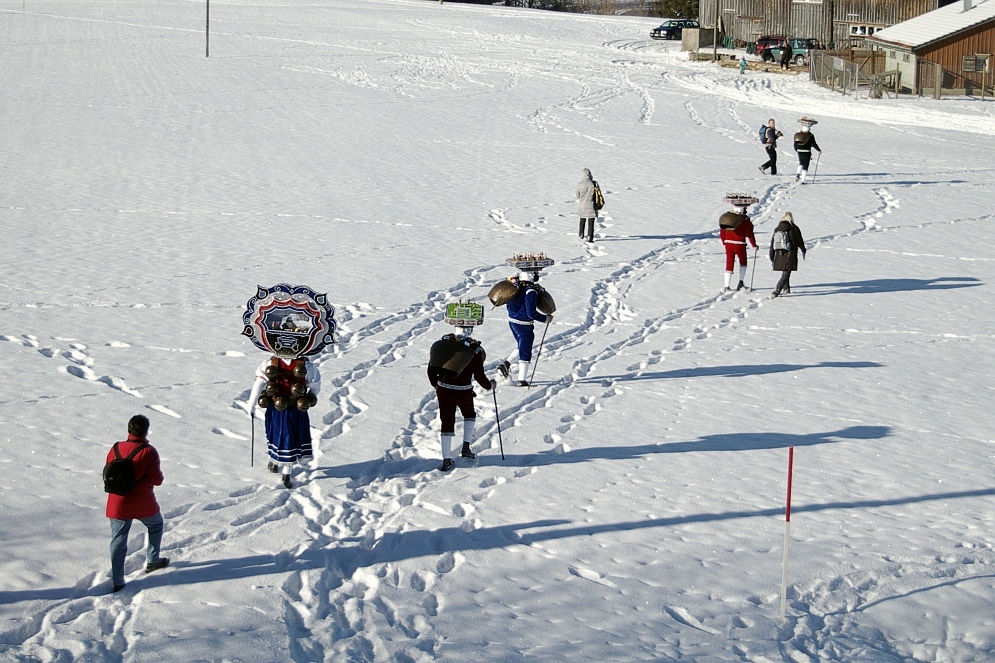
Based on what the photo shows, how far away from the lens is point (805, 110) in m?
36.2

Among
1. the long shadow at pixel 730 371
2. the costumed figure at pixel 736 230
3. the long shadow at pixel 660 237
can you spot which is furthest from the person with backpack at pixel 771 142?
the long shadow at pixel 730 371

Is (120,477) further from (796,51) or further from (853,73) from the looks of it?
(796,51)

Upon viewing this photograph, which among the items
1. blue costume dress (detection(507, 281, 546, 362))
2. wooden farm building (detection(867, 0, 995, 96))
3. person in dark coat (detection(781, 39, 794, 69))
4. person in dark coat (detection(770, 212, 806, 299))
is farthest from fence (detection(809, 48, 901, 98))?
blue costume dress (detection(507, 281, 546, 362))

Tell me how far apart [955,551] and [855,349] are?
5.61 metres

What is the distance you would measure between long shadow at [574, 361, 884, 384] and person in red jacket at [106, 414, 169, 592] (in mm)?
5750

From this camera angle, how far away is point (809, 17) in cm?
5116

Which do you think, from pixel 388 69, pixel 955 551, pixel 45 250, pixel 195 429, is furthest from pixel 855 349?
pixel 388 69

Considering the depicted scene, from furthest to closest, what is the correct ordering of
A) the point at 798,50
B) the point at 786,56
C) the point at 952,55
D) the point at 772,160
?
the point at 798,50, the point at 786,56, the point at 952,55, the point at 772,160

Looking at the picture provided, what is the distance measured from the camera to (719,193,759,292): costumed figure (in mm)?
15219

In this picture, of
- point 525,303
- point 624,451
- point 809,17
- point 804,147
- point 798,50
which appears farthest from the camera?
point 809,17

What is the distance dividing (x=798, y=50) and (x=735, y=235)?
114 ft

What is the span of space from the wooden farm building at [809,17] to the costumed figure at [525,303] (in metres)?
38.7

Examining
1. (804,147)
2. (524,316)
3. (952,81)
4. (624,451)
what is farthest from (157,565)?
(952,81)

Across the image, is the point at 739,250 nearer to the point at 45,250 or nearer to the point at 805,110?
the point at 45,250
